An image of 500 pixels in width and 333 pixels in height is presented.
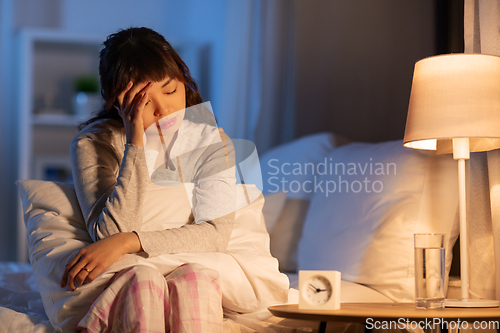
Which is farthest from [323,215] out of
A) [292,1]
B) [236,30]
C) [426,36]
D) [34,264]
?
[236,30]

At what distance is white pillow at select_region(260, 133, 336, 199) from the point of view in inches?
62.2

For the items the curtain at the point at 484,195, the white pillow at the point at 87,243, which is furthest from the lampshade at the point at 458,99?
the white pillow at the point at 87,243

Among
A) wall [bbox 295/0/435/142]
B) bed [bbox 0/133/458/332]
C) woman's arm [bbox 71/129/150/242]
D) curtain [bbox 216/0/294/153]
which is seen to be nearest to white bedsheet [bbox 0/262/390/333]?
bed [bbox 0/133/458/332]

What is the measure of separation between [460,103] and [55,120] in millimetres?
2312

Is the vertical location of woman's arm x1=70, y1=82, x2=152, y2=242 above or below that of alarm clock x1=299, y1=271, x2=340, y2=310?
above

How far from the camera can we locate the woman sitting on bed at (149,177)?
843mm

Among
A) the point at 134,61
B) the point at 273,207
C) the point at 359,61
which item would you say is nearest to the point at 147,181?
the point at 134,61

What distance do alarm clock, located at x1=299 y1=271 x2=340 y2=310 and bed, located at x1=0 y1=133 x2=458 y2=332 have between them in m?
0.15

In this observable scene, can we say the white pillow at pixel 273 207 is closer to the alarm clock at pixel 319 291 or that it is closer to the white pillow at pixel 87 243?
the white pillow at pixel 87 243

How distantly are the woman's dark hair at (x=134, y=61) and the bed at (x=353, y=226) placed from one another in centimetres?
29

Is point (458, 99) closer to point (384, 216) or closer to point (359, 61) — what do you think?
point (384, 216)

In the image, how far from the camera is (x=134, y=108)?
113 centimetres

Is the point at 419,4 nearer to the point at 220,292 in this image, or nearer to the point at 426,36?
the point at 426,36

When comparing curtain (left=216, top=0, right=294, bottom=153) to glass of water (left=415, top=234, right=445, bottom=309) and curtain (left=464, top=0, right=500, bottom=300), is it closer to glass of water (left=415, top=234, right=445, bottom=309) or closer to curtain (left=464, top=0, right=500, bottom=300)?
curtain (left=464, top=0, right=500, bottom=300)
